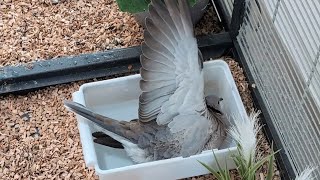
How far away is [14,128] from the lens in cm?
190

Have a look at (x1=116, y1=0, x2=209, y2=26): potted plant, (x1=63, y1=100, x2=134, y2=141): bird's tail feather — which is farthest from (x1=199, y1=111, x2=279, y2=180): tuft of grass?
(x1=116, y1=0, x2=209, y2=26): potted plant

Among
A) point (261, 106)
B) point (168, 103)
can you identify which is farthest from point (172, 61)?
point (261, 106)

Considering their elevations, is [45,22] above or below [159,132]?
above

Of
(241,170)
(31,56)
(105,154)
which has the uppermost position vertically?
(31,56)

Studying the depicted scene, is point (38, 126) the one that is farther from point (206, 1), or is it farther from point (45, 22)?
point (206, 1)

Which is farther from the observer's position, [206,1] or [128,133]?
[206,1]

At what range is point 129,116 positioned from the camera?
1.90 meters

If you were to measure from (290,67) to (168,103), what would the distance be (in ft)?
1.05

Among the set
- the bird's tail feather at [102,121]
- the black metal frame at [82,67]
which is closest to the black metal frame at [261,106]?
the black metal frame at [82,67]

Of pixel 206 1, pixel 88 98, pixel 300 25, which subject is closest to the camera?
pixel 300 25

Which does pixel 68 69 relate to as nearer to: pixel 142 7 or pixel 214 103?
pixel 142 7

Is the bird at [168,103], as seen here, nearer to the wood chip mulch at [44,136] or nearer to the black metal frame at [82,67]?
the wood chip mulch at [44,136]

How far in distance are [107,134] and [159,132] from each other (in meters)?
0.14

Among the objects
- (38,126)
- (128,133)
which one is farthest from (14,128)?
(128,133)
